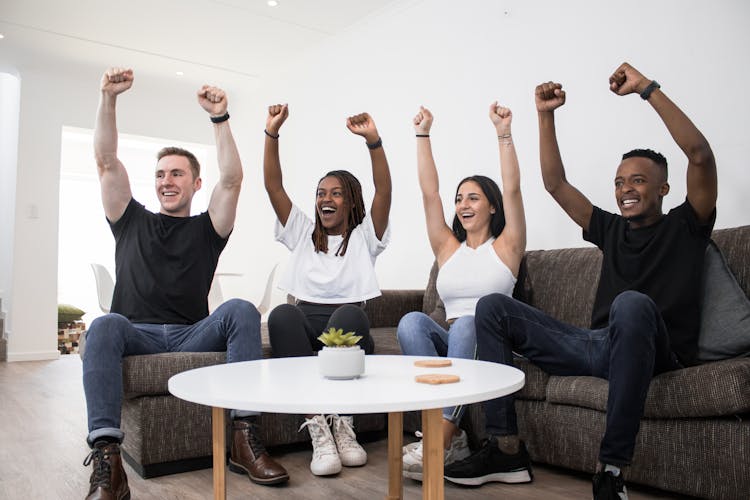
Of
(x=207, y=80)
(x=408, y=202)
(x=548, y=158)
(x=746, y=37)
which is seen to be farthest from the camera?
(x=207, y=80)

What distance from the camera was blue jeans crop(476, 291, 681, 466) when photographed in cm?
154

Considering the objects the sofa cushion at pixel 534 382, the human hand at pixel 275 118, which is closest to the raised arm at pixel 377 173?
the human hand at pixel 275 118

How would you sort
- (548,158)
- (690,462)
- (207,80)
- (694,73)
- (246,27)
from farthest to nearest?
(207,80) < (246,27) < (694,73) < (548,158) < (690,462)

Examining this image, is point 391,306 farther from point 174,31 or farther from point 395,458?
point 174,31

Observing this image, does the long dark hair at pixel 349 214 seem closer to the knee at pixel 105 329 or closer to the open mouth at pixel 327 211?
the open mouth at pixel 327 211

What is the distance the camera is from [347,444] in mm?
2072

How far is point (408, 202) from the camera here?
3973 millimetres

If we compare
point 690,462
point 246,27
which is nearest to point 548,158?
point 690,462

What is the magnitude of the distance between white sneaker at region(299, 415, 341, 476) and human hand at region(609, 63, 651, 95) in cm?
139

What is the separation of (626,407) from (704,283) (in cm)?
57

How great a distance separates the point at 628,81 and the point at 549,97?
0.31 meters

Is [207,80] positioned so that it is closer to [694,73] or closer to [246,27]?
[246,27]

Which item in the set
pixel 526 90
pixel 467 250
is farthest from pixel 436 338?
→ pixel 526 90

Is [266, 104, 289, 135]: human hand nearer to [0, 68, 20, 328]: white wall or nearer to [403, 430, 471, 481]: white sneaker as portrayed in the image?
[403, 430, 471, 481]: white sneaker
